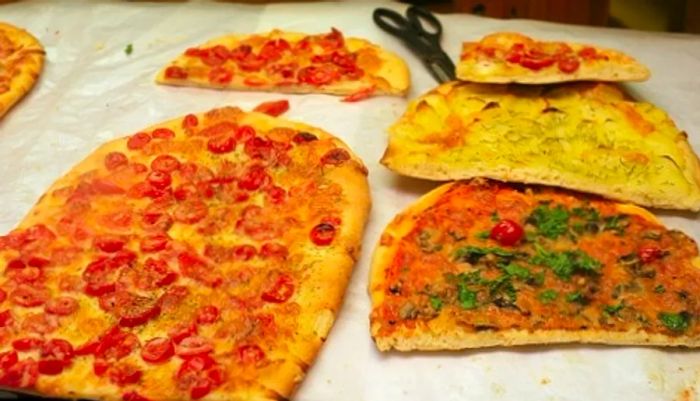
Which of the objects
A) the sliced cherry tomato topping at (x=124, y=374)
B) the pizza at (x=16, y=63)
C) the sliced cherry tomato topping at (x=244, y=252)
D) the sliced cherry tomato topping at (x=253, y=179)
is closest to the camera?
the sliced cherry tomato topping at (x=124, y=374)

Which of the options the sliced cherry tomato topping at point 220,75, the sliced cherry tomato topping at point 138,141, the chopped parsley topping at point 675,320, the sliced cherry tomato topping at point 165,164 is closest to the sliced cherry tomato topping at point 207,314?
the sliced cherry tomato topping at point 165,164

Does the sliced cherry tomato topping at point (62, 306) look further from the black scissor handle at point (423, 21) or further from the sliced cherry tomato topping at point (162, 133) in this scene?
the black scissor handle at point (423, 21)

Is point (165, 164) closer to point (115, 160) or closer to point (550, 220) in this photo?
point (115, 160)

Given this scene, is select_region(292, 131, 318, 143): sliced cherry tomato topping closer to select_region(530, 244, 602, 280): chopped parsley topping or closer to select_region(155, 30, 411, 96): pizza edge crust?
select_region(155, 30, 411, 96): pizza edge crust

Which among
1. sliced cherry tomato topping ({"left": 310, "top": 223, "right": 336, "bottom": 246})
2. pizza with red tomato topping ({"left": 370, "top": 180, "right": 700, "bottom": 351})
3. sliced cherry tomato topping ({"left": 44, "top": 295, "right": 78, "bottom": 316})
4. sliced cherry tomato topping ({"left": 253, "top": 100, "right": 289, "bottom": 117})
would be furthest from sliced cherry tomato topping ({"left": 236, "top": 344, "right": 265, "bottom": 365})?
sliced cherry tomato topping ({"left": 253, "top": 100, "right": 289, "bottom": 117})

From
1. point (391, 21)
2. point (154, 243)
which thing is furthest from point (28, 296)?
point (391, 21)

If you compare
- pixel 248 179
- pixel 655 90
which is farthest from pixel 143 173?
pixel 655 90
